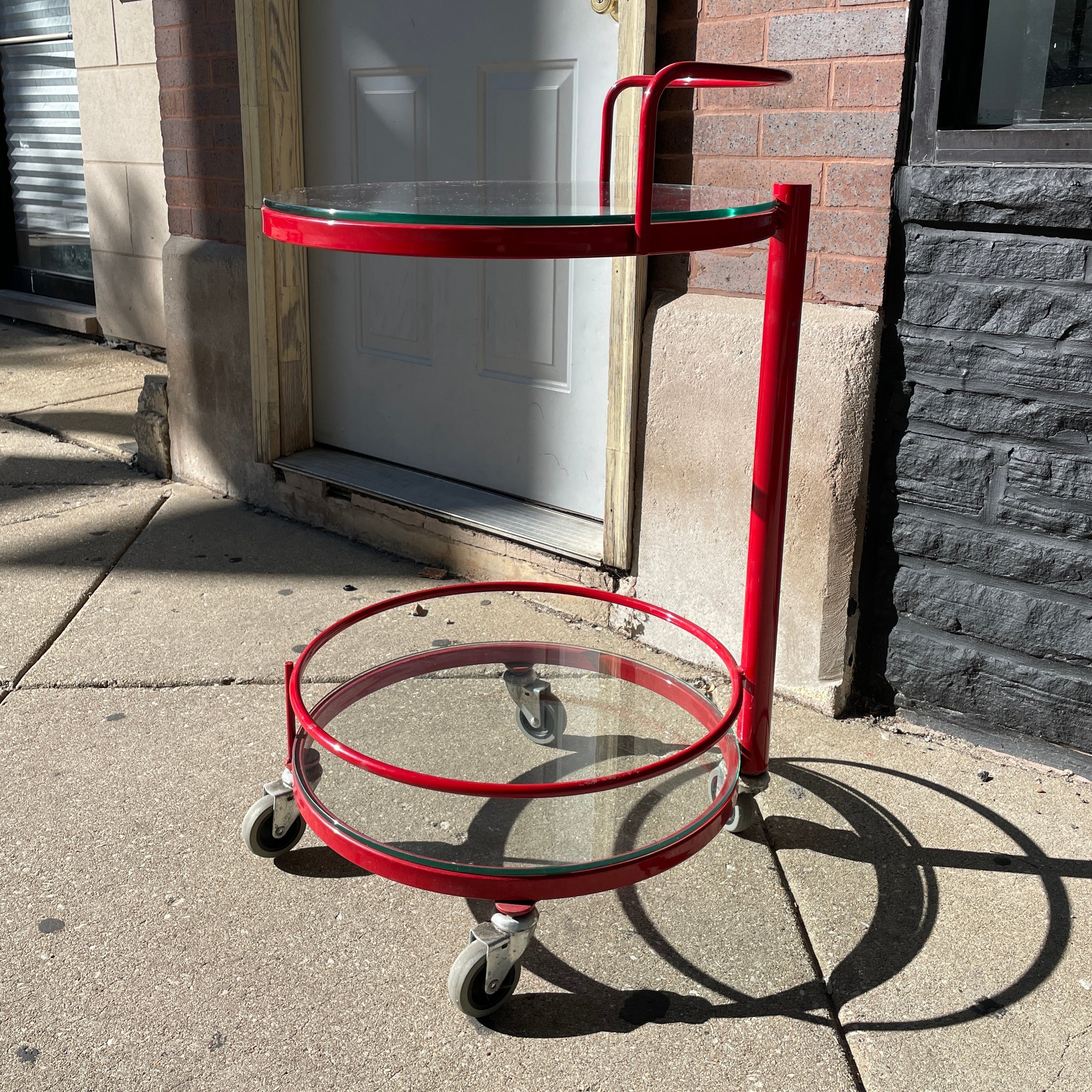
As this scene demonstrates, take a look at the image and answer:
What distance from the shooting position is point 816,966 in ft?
6.61

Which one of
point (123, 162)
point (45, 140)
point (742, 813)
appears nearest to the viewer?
A: point (742, 813)

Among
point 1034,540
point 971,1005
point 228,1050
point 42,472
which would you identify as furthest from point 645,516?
point 42,472

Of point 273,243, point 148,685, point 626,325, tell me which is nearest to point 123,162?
point 273,243

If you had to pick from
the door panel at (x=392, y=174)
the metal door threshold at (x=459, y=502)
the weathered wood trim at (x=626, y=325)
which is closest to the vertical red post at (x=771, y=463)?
the weathered wood trim at (x=626, y=325)

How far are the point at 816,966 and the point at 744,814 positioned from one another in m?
0.38

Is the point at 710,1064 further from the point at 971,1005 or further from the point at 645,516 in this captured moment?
the point at 645,516

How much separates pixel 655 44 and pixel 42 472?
3.06 m

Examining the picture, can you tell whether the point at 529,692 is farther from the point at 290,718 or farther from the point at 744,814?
the point at 290,718

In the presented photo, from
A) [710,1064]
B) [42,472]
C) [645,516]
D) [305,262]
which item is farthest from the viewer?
[42,472]

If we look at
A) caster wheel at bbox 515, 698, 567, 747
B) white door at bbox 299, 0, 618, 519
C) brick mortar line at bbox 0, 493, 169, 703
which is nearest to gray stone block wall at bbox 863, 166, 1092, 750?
caster wheel at bbox 515, 698, 567, 747

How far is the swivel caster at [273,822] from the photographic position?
223 centimetres

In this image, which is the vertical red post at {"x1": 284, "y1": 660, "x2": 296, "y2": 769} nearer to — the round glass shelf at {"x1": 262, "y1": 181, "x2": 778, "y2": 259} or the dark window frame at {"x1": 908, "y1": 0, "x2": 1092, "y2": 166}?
the round glass shelf at {"x1": 262, "y1": 181, "x2": 778, "y2": 259}

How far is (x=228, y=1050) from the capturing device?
1.81m

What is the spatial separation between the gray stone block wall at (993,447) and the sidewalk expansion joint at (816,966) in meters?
0.68
